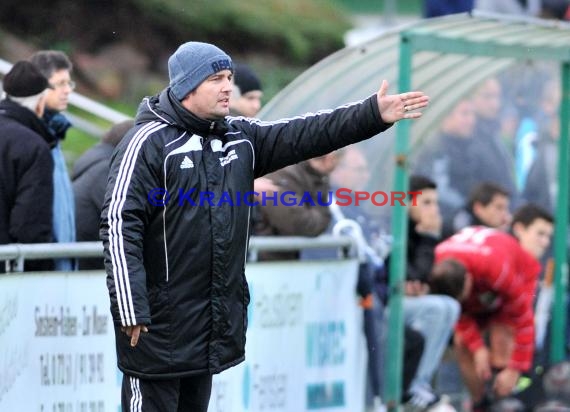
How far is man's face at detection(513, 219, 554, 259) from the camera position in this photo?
1157 centimetres

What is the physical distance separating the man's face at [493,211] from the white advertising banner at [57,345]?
4.65m

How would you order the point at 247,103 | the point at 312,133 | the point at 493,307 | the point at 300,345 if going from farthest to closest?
the point at 493,307, the point at 247,103, the point at 300,345, the point at 312,133

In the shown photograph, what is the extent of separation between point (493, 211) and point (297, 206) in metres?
3.18

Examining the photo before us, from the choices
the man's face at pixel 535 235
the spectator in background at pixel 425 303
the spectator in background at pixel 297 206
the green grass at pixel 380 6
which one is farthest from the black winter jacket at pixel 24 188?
the green grass at pixel 380 6

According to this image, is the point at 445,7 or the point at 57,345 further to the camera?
the point at 445,7

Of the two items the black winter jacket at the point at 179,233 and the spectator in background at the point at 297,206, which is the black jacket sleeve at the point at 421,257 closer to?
the spectator in background at the point at 297,206

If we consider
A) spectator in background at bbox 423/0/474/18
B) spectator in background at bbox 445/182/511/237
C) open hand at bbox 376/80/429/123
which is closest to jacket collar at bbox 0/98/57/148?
open hand at bbox 376/80/429/123

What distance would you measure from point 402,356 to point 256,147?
3.36 m

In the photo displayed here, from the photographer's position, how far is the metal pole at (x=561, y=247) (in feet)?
37.5

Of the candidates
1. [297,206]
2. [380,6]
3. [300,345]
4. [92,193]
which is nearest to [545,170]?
[297,206]

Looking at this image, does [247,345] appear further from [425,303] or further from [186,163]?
[186,163]

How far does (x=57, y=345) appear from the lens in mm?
7430

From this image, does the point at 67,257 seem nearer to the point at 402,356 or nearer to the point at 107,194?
the point at 107,194

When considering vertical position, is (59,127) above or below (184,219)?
above
